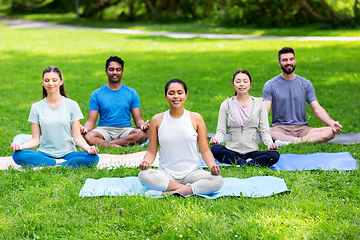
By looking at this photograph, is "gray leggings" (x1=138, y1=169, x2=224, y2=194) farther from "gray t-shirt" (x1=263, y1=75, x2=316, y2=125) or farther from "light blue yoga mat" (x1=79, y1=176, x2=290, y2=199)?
"gray t-shirt" (x1=263, y1=75, x2=316, y2=125)

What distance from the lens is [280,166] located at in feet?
18.0

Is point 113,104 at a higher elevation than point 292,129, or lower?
higher

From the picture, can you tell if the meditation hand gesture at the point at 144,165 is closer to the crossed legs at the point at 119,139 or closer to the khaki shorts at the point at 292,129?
the crossed legs at the point at 119,139

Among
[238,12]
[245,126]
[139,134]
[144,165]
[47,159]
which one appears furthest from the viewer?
[238,12]

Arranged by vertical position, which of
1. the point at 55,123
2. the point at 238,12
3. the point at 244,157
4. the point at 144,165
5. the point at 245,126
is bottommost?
the point at 244,157

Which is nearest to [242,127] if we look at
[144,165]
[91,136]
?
[144,165]

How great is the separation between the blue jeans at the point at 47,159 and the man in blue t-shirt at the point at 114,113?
117 cm

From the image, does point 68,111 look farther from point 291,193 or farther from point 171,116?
point 291,193

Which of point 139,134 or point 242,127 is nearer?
point 242,127

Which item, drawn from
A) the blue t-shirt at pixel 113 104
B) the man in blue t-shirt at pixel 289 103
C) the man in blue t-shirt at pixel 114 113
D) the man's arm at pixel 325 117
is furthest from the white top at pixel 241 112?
the blue t-shirt at pixel 113 104

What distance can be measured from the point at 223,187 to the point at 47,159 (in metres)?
2.46

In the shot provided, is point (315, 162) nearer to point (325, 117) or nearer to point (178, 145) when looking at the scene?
point (325, 117)

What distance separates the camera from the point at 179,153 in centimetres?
446

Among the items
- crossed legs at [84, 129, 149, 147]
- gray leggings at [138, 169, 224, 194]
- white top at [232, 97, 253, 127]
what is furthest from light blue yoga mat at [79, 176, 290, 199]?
crossed legs at [84, 129, 149, 147]
